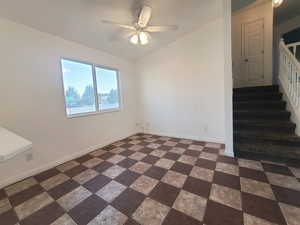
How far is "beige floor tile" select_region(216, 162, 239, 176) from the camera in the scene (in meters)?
2.00

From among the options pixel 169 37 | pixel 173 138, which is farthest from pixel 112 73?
pixel 173 138

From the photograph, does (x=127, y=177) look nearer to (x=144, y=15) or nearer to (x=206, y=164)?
(x=206, y=164)

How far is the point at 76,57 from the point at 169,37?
228 cm

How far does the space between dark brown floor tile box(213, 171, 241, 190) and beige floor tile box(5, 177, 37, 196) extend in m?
2.70

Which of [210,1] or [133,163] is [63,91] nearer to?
[133,163]

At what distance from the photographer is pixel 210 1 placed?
8.14 feet

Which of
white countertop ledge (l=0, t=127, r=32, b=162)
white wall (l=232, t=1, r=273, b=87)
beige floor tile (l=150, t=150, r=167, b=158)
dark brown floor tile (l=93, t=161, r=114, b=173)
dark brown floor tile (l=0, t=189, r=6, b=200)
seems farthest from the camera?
white wall (l=232, t=1, r=273, b=87)

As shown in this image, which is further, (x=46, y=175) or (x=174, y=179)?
(x=46, y=175)

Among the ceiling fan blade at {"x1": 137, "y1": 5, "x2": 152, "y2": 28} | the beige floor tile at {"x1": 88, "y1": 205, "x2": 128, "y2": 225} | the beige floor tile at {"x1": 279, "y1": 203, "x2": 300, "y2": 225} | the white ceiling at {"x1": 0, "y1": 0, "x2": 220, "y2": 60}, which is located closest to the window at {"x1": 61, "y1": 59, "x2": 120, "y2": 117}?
the white ceiling at {"x1": 0, "y1": 0, "x2": 220, "y2": 60}

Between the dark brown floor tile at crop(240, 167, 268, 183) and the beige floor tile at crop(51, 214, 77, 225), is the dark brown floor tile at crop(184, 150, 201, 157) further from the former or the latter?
the beige floor tile at crop(51, 214, 77, 225)

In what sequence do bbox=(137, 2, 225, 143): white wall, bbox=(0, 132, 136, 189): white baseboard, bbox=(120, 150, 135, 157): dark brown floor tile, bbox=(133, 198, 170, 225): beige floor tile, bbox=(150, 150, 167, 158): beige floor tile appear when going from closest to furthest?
bbox=(133, 198, 170, 225): beige floor tile, bbox=(0, 132, 136, 189): white baseboard, bbox=(150, 150, 167, 158): beige floor tile, bbox=(120, 150, 135, 157): dark brown floor tile, bbox=(137, 2, 225, 143): white wall

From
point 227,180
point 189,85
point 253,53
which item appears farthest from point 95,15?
point 253,53

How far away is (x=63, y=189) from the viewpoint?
1.82m

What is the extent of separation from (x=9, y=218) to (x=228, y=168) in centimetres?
287
